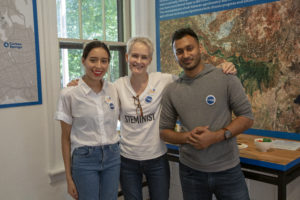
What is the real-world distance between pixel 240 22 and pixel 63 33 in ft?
5.24

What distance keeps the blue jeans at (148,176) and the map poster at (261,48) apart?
1.16 meters

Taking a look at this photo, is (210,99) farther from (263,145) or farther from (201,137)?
(263,145)

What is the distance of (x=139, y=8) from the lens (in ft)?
10.5

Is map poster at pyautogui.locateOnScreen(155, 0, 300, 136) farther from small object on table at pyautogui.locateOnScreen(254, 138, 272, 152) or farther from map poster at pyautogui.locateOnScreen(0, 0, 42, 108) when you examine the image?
map poster at pyautogui.locateOnScreen(0, 0, 42, 108)

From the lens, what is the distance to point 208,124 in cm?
147

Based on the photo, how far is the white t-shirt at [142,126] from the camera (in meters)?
1.61

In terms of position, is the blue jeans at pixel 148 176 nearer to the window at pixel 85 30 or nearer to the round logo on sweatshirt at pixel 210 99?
the round logo on sweatshirt at pixel 210 99

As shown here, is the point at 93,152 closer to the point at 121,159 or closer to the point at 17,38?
the point at 121,159

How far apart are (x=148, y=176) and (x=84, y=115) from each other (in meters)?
0.52

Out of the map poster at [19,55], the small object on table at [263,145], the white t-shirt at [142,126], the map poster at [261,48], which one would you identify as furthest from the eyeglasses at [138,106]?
the map poster at [261,48]

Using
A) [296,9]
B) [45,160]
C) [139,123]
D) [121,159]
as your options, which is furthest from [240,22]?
[45,160]

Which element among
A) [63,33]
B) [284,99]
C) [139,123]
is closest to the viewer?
[139,123]

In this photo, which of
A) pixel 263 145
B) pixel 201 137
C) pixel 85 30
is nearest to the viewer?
pixel 201 137

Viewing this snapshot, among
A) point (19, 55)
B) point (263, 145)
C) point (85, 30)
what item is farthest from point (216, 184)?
point (85, 30)
